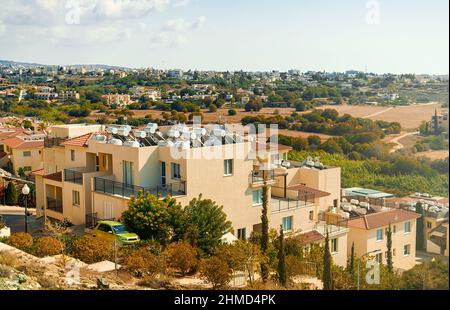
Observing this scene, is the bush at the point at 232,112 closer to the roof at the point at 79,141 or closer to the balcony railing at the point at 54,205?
the roof at the point at 79,141

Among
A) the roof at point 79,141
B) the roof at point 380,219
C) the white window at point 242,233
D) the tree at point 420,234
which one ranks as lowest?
the tree at point 420,234

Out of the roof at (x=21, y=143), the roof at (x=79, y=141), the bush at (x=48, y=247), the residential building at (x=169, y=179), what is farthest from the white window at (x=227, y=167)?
the roof at (x=21, y=143)

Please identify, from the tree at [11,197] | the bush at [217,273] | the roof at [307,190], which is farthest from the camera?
the tree at [11,197]

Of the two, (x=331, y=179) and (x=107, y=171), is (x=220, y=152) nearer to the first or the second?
(x=107, y=171)

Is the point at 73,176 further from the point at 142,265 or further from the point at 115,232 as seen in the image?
the point at 142,265

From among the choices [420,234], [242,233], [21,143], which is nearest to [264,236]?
[242,233]
